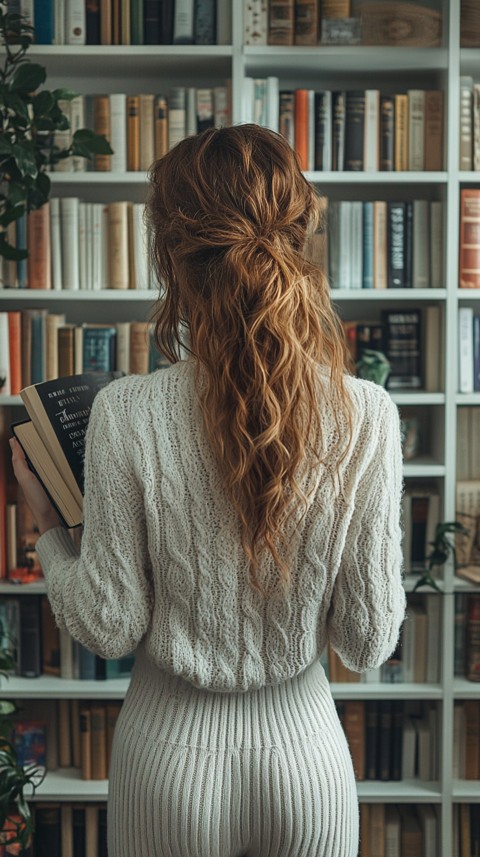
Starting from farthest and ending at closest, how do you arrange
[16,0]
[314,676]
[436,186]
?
[436,186]
[16,0]
[314,676]

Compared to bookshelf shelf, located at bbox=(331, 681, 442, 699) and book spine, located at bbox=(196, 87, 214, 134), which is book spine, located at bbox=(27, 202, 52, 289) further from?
bookshelf shelf, located at bbox=(331, 681, 442, 699)


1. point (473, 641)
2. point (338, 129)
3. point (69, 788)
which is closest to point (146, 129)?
A: point (338, 129)

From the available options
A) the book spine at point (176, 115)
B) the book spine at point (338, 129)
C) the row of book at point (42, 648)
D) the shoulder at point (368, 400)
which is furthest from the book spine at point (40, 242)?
the shoulder at point (368, 400)

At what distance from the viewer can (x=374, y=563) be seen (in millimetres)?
1053

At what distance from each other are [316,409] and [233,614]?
26cm

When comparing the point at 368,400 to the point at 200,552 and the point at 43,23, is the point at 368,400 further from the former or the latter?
the point at 43,23

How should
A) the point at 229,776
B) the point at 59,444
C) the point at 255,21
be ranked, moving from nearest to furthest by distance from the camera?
1. the point at 229,776
2. the point at 59,444
3. the point at 255,21

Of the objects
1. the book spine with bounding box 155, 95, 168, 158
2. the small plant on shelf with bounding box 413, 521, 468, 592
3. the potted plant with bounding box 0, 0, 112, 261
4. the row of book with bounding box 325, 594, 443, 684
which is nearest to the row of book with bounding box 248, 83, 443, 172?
the book spine with bounding box 155, 95, 168, 158

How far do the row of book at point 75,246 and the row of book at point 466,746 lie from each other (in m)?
1.40

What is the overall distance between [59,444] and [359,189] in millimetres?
1552

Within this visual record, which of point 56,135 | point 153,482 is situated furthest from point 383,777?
point 56,135

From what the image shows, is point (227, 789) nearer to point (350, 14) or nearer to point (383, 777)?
point (383, 777)

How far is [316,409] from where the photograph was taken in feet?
3.28

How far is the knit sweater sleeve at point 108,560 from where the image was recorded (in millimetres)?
1020
